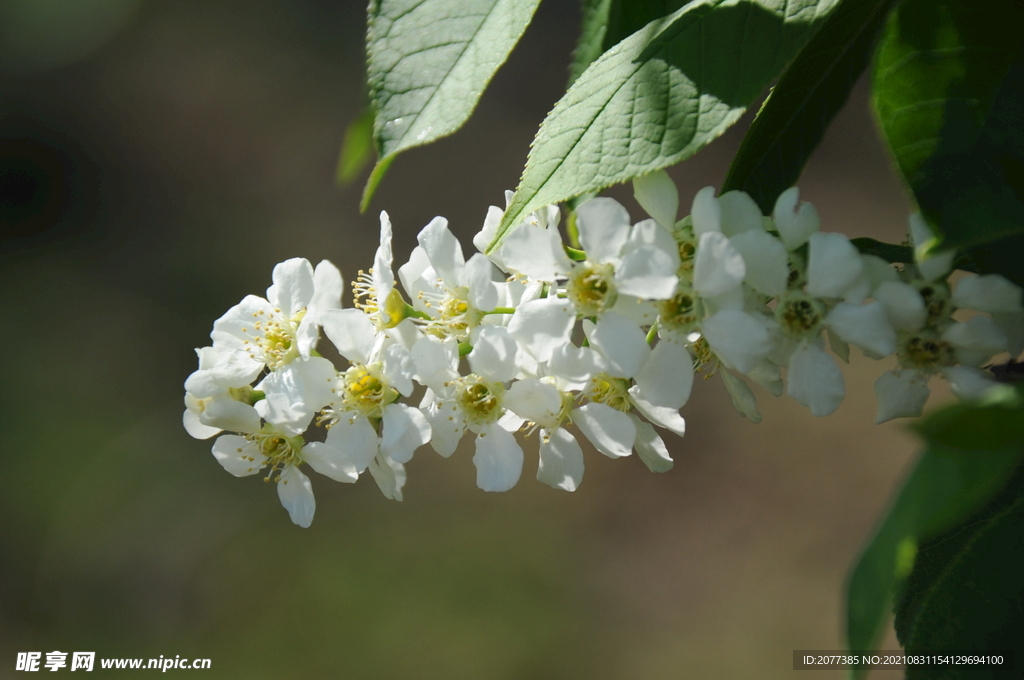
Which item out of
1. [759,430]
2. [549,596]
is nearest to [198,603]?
[549,596]

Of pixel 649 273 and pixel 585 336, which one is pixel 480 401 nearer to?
pixel 585 336

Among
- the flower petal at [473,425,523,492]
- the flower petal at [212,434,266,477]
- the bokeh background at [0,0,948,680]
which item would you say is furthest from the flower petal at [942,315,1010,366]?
the bokeh background at [0,0,948,680]

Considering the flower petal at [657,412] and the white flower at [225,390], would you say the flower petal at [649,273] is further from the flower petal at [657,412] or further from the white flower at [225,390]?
the white flower at [225,390]

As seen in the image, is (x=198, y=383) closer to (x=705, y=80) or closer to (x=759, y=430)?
(x=705, y=80)

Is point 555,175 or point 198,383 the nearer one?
point 555,175

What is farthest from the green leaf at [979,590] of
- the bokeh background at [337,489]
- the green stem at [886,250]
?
the bokeh background at [337,489]

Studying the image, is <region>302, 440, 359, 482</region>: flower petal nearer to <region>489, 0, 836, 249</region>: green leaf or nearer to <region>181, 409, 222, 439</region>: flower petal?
<region>181, 409, 222, 439</region>: flower petal
